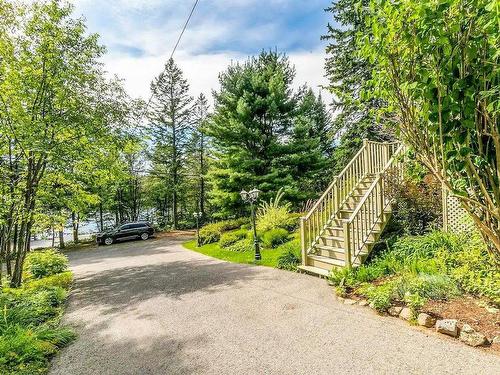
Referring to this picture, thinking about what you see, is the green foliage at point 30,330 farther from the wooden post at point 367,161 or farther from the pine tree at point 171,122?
the pine tree at point 171,122

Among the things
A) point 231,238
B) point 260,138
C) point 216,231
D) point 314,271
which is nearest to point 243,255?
point 231,238

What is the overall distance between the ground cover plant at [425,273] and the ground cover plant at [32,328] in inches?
165

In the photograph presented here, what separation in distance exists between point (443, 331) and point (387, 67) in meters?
2.93

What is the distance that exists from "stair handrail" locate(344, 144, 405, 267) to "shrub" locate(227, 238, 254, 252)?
477 cm

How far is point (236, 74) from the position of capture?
15.7 m

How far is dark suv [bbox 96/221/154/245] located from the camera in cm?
1770

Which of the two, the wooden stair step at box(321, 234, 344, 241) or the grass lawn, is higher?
the wooden stair step at box(321, 234, 344, 241)

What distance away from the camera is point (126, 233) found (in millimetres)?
17984

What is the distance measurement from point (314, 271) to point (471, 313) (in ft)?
9.46

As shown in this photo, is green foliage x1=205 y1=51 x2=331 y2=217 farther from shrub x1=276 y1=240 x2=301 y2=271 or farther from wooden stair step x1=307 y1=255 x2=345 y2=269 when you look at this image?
wooden stair step x1=307 y1=255 x2=345 y2=269

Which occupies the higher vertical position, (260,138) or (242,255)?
(260,138)

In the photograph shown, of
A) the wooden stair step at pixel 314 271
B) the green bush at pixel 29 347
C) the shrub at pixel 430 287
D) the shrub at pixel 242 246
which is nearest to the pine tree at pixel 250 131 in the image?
the shrub at pixel 242 246

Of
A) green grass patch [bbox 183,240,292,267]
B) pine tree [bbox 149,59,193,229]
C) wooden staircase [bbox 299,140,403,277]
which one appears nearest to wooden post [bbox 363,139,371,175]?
wooden staircase [bbox 299,140,403,277]

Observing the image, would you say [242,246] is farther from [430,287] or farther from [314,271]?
[430,287]
